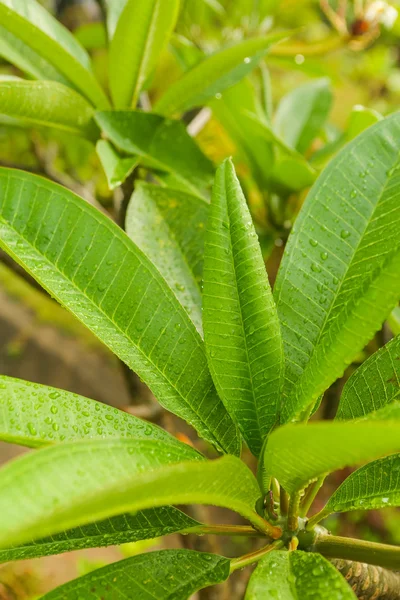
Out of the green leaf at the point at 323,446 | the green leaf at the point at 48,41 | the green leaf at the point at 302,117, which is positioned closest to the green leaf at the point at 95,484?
the green leaf at the point at 323,446

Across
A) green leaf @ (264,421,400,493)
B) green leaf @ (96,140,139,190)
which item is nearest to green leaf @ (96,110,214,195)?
green leaf @ (96,140,139,190)

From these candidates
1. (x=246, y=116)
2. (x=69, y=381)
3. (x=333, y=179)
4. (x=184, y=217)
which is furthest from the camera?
(x=69, y=381)

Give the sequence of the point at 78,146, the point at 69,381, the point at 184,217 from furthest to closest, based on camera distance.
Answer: the point at 69,381, the point at 78,146, the point at 184,217

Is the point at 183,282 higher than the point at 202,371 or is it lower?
higher

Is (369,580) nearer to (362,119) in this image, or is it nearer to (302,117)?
(362,119)

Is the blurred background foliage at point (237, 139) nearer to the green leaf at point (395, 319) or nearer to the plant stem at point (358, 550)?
the green leaf at point (395, 319)

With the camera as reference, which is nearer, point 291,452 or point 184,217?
→ point 291,452

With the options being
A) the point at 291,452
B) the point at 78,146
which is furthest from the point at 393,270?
the point at 78,146

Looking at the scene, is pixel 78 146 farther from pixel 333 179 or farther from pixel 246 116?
pixel 333 179
